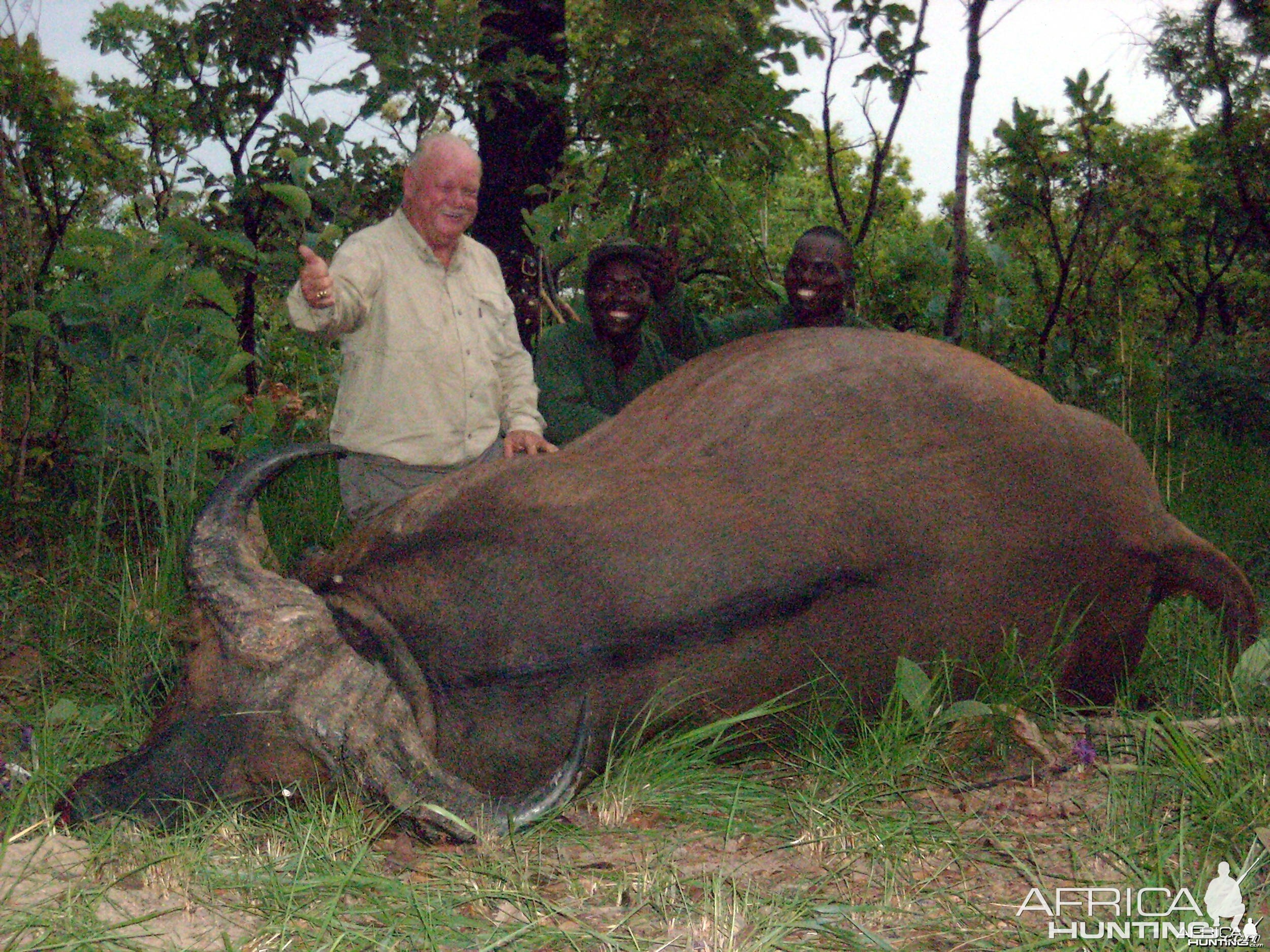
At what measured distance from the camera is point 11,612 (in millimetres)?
4402

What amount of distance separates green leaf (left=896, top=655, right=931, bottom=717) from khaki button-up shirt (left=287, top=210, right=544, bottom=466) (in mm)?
1551

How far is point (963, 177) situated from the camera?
679 centimetres

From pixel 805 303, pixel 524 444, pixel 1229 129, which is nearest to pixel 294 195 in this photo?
pixel 524 444

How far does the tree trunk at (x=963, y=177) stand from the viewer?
667 cm

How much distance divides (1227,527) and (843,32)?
3.43 meters

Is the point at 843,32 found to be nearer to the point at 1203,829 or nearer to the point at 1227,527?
the point at 1227,527

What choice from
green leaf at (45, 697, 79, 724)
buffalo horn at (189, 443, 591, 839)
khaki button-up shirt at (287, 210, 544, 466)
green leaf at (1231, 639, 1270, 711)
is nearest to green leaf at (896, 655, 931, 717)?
buffalo horn at (189, 443, 591, 839)

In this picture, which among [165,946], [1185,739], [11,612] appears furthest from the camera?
[11,612]

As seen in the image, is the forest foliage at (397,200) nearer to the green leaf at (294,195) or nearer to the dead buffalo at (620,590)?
the green leaf at (294,195)

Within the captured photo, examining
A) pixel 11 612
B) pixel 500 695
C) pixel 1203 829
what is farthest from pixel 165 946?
pixel 11 612

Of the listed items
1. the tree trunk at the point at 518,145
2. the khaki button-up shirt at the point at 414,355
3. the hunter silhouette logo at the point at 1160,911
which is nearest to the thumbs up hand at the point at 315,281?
the khaki button-up shirt at the point at 414,355

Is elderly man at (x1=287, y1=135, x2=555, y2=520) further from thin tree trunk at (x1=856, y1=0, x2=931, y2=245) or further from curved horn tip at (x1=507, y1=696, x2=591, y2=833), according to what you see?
thin tree trunk at (x1=856, y1=0, x2=931, y2=245)

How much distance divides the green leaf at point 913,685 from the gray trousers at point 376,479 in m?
1.58

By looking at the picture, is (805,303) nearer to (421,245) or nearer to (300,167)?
(421,245)
